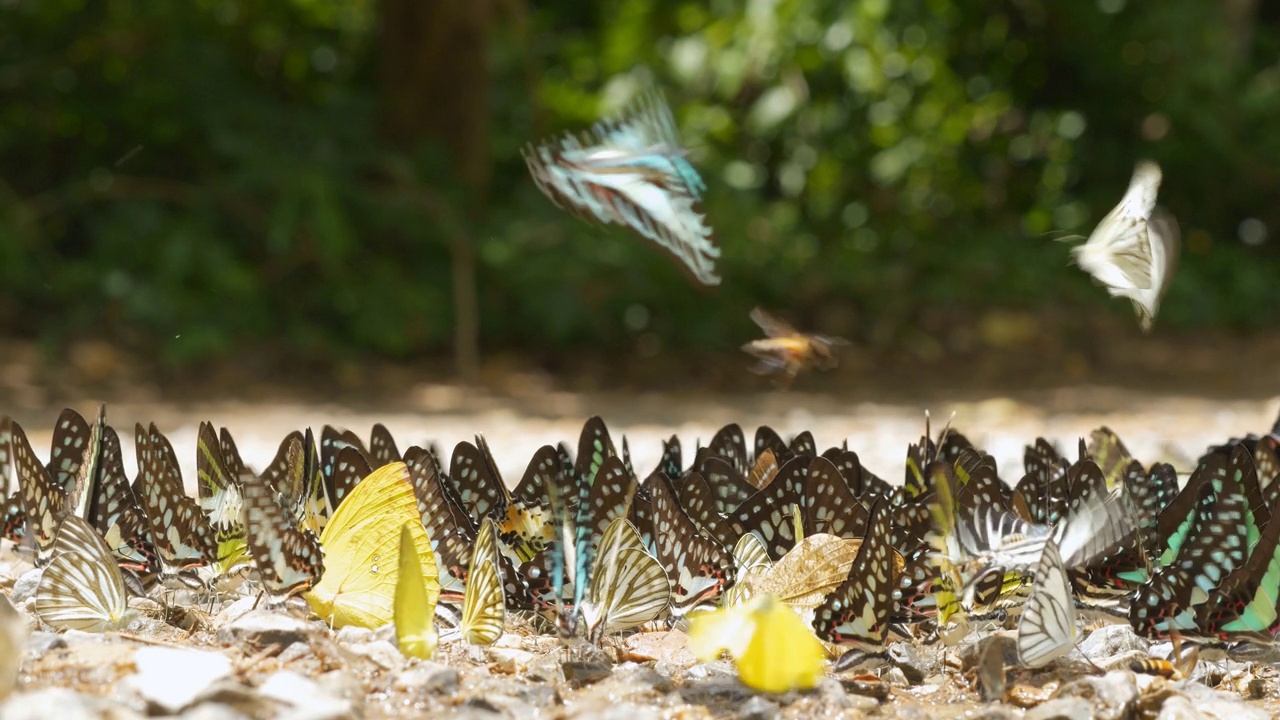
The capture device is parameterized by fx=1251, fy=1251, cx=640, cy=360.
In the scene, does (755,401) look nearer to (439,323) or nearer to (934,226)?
(439,323)

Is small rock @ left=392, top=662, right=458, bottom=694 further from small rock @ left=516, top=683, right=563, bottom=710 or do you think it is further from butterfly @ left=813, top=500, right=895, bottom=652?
butterfly @ left=813, top=500, right=895, bottom=652

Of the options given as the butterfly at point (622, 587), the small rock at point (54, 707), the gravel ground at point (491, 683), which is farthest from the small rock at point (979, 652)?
the small rock at point (54, 707)

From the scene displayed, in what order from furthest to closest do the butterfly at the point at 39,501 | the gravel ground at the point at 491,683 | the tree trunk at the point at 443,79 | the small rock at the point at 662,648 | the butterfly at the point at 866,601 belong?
the tree trunk at the point at 443,79
the butterfly at the point at 39,501
the small rock at the point at 662,648
the butterfly at the point at 866,601
the gravel ground at the point at 491,683

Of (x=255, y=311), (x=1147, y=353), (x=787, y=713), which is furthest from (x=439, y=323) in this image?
(x=787, y=713)

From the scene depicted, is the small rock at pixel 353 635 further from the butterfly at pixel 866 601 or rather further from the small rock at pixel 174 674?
the butterfly at pixel 866 601

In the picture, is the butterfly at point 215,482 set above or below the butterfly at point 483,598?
above
